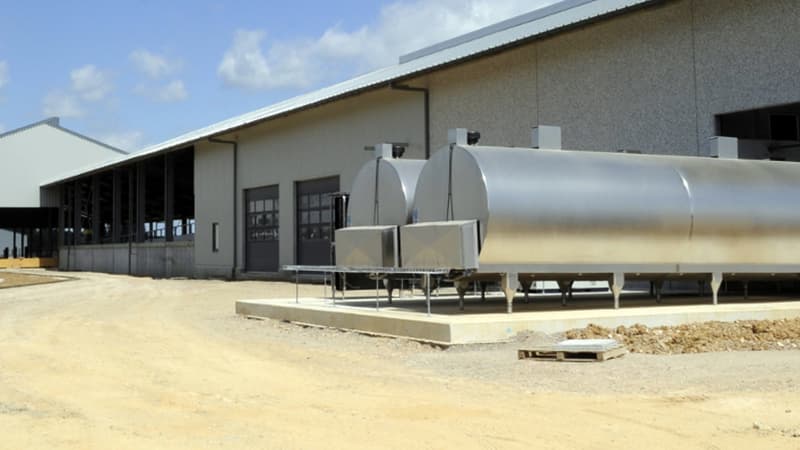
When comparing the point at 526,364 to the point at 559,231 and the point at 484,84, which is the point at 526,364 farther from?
the point at 484,84

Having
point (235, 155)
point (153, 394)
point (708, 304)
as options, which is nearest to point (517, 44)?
point (708, 304)

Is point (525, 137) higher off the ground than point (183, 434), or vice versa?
point (525, 137)

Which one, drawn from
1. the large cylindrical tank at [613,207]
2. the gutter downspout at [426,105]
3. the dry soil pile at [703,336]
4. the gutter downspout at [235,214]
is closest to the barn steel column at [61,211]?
the gutter downspout at [235,214]

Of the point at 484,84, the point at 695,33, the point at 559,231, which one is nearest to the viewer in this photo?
the point at 559,231

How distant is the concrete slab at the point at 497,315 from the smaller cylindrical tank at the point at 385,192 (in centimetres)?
182

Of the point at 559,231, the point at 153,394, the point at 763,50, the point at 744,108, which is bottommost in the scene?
the point at 153,394

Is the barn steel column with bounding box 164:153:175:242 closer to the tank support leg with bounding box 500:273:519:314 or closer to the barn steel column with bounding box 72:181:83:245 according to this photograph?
the barn steel column with bounding box 72:181:83:245

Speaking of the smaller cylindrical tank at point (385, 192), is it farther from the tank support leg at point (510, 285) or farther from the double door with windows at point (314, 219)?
the double door with windows at point (314, 219)

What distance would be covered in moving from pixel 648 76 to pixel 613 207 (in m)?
7.01

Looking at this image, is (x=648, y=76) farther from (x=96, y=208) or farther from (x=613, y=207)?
(x=96, y=208)

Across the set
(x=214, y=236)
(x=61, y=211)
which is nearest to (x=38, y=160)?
(x=61, y=211)

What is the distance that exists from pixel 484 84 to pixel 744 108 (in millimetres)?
8459

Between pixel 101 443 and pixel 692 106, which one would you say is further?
pixel 692 106

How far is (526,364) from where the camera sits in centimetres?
1130
